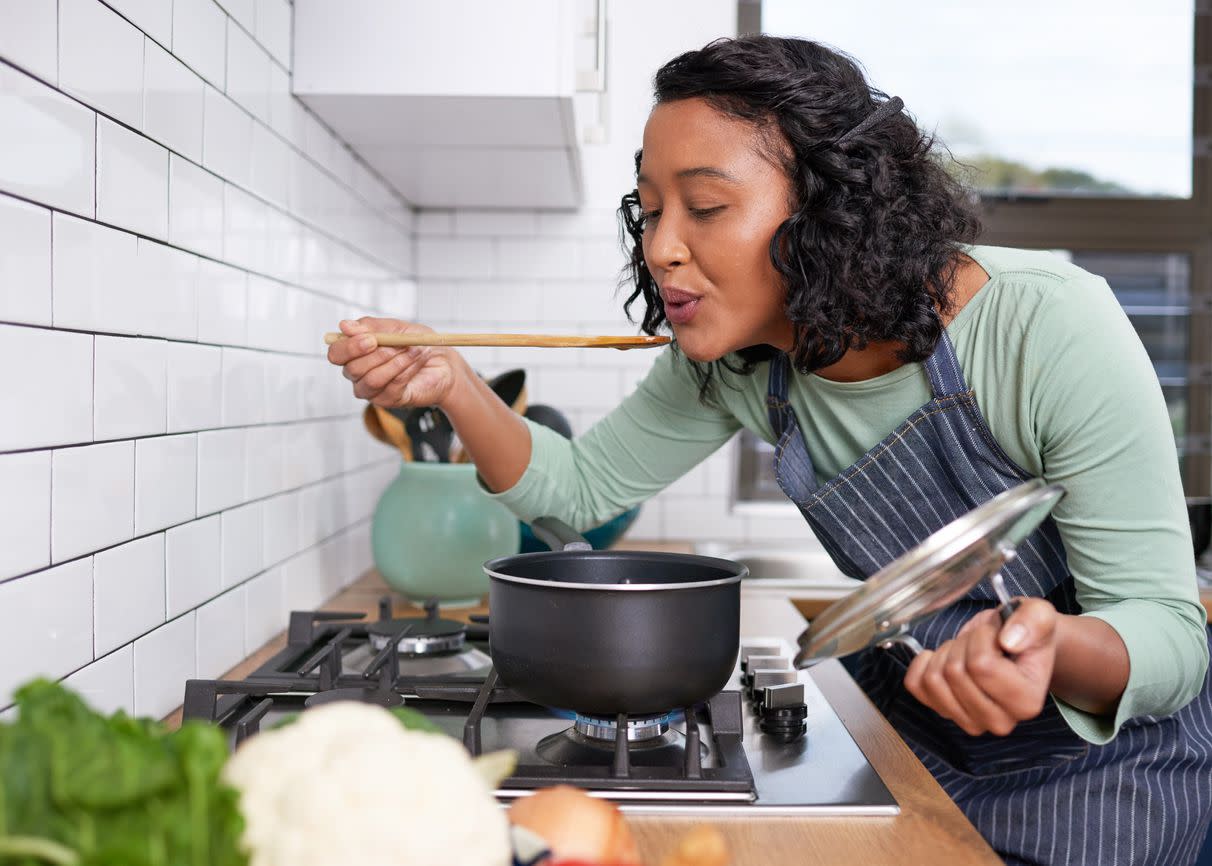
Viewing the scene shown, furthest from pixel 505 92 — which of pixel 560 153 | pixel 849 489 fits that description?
pixel 849 489

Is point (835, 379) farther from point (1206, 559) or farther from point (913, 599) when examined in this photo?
point (1206, 559)

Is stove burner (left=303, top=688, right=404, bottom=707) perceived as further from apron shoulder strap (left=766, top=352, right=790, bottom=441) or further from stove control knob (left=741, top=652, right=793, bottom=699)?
apron shoulder strap (left=766, top=352, right=790, bottom=441)

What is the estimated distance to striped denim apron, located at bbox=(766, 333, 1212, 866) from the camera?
3.51ft

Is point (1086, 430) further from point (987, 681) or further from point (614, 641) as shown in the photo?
point (614, 641)

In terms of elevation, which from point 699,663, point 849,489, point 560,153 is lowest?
point 699,663

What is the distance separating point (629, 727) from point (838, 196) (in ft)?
1.82

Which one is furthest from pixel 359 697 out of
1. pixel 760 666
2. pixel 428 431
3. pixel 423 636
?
pixel 428 431

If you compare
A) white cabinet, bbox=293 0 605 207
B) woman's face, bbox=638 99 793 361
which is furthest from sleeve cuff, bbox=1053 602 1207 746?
white cabinet, bbox=293 0 605 207

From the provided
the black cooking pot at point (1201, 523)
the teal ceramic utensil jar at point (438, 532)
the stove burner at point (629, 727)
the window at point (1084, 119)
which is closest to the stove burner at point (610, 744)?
the stove burner at point (629, 727)

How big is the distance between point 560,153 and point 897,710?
104 cm

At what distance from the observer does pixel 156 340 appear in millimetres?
1024

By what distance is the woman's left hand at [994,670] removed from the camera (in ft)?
2.37

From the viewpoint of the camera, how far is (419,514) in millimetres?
1623

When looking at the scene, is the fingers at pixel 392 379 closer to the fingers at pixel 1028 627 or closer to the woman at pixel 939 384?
the woman at pixel 939 384
